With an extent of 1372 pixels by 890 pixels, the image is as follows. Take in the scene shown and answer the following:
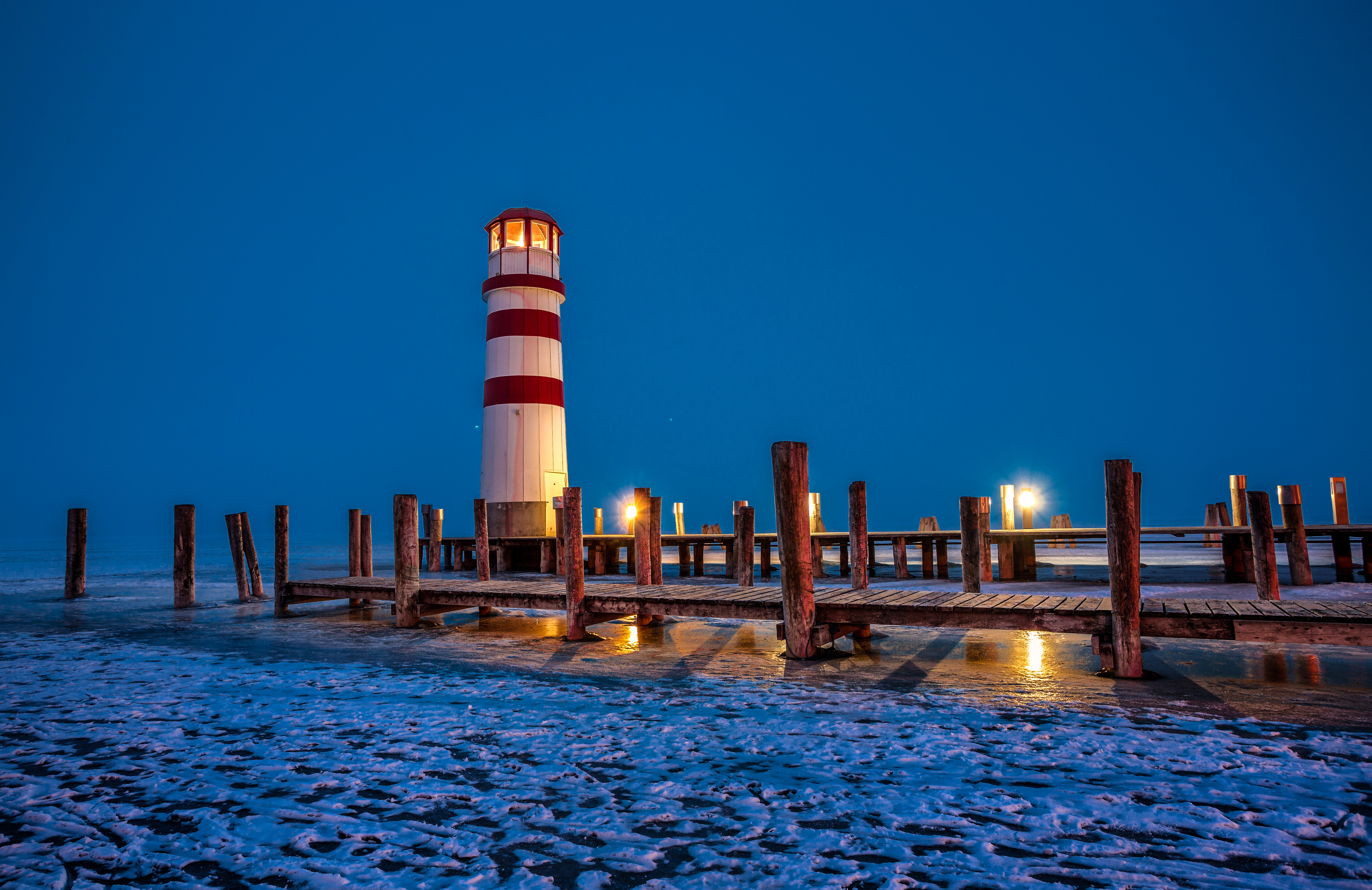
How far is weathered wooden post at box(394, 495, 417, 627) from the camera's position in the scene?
41.2 ft

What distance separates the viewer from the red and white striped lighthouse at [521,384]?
75.1ft

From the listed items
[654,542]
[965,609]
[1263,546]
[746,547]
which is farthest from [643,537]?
[1263,546]

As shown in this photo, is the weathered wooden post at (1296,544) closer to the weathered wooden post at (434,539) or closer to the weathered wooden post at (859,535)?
the weathered wooden post at (859,535)

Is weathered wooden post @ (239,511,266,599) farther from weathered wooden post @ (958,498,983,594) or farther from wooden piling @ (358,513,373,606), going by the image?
weathered wooden post @ (958,498,983,594)

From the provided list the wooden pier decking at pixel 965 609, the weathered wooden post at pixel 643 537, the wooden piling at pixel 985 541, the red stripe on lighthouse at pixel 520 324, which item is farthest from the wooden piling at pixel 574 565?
the red stripe on lighthouse at pixel 520 324

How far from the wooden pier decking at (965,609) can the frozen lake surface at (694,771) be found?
54cm

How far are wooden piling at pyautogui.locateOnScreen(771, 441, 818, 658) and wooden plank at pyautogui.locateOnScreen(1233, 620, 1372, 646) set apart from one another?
424 centimetres

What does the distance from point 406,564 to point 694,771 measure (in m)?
9.02

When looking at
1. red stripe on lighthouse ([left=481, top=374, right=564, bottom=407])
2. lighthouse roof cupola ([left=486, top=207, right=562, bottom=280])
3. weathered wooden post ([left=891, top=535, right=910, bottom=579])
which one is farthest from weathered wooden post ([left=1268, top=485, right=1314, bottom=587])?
lighthouse roof cupola ([left=486, top=207, right=562, bottom=280])

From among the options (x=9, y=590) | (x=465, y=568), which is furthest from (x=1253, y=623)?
(x=9, y=590)

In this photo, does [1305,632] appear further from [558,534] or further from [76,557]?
[76,557]

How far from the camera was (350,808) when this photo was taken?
15.2ft

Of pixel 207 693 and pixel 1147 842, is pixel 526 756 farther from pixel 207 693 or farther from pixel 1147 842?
pixel 207 693

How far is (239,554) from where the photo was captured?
60.0 ft
